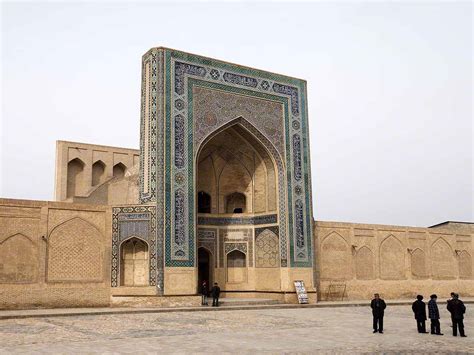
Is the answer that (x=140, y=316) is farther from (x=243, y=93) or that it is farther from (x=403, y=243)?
(x=403, y=243)

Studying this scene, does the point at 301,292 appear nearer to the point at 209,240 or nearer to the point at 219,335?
the point at 209,240

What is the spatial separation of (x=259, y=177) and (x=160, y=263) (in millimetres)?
5533

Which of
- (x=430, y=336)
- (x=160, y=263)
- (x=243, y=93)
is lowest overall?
(x=430, y=336)

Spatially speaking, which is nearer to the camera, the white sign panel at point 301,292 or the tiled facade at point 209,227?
the tiled facade at point 209,227

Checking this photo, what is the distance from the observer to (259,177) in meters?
19.5

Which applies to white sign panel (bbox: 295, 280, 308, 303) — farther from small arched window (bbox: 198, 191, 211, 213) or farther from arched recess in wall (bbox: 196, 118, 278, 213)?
small arched window (bbox: 198, 191, 211, 213)

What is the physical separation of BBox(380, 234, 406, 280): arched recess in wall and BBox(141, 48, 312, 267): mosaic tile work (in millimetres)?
3967

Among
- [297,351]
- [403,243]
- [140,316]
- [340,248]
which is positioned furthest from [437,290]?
[297,351]

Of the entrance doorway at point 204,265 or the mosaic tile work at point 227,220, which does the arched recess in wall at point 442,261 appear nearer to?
the mosaic tile work at point 227,220

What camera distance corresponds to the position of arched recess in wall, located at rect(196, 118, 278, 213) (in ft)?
62.0

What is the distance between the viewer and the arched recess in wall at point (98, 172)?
25047mm

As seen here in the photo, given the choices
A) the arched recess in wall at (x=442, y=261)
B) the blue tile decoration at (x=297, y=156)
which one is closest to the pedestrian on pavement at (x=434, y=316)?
the blue tile decoration at (x=297, y=156)

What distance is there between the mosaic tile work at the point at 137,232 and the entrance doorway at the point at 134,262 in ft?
0.96

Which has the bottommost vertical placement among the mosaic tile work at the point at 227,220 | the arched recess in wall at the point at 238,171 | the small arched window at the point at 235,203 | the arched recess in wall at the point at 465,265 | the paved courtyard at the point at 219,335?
the paved courtyard at the point at 219,335
